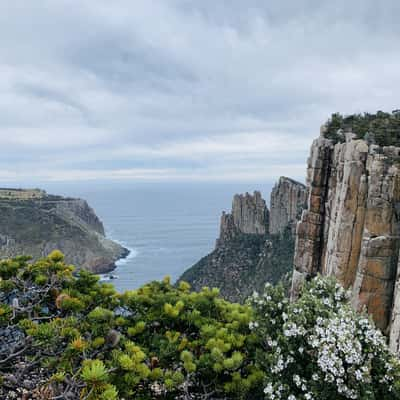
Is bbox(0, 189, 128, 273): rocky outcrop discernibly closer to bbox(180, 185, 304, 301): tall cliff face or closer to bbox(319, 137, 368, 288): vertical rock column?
bbox(180, 185, 304, 301): tall cliff face

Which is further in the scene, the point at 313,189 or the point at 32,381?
the point at 313,189

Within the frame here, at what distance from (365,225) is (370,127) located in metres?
6.73

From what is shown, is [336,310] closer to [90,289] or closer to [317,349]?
[317,349]

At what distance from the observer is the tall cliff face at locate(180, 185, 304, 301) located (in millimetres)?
58006

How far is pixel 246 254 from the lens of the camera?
230ft

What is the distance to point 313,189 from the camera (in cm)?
2138

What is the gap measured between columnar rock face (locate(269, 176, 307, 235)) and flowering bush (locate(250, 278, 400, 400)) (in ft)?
216

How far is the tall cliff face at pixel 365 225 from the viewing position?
15.1 m

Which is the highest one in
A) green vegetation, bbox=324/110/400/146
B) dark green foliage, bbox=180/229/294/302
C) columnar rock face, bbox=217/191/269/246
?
green vegetation, bbox=324/110/400/146

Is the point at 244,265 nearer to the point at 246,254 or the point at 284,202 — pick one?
the point at 246,254

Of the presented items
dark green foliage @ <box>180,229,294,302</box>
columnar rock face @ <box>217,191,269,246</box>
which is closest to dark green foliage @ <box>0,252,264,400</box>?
dark green foliage @ <box>180,229,294,302</box>

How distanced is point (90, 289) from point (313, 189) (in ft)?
52.0

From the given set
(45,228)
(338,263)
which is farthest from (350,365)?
(45,228)

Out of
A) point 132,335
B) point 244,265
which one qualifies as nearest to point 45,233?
point 244,265
